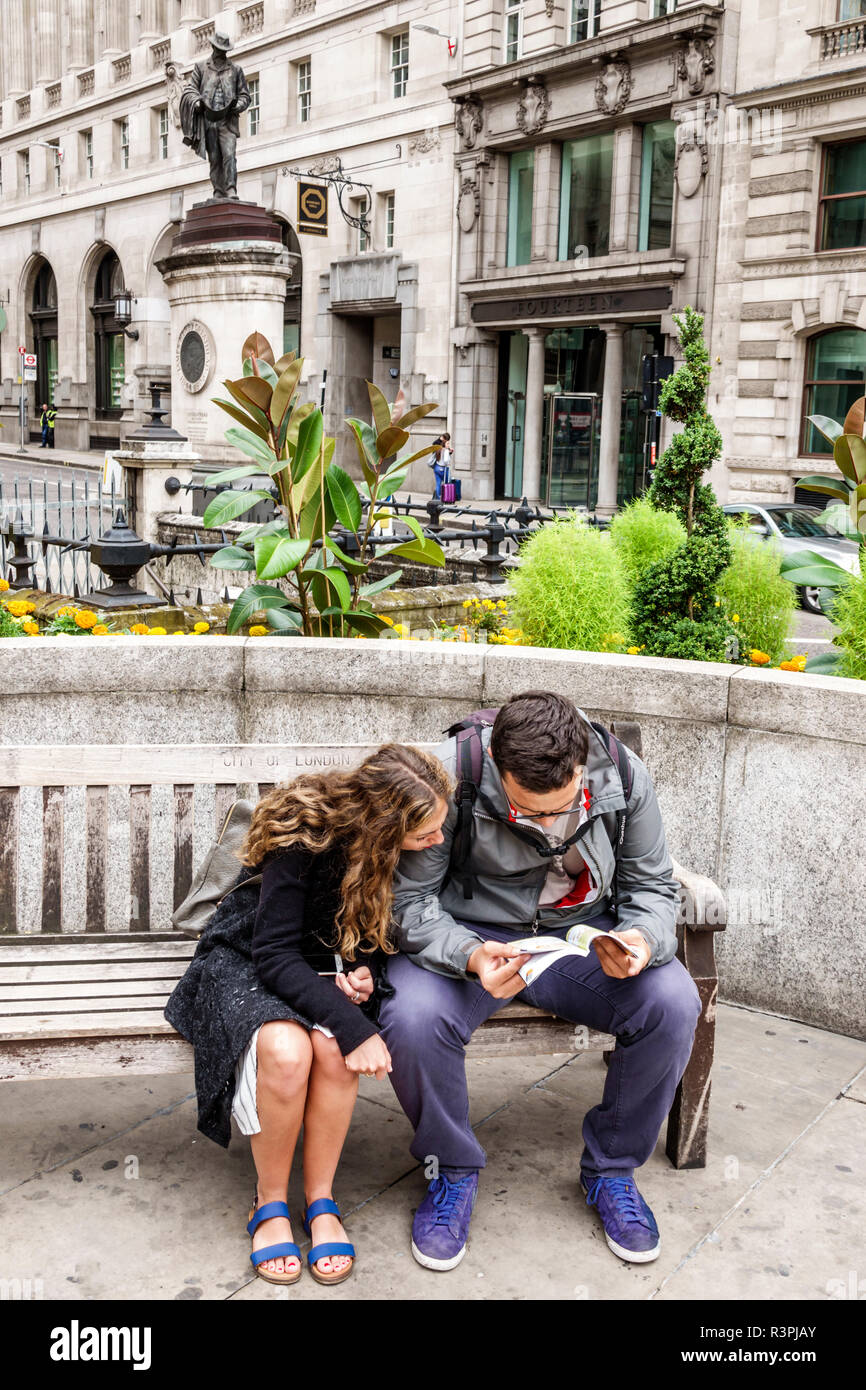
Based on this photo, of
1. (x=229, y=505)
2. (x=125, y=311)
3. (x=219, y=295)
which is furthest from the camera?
(x=125, y=311)

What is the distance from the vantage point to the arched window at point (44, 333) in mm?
50688

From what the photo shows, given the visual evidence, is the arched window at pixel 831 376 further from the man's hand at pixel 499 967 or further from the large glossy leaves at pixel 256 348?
the man's hand at pixel 499 967

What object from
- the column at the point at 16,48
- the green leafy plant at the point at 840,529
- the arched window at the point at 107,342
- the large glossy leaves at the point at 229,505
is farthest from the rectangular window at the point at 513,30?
the column at the point at 16,48

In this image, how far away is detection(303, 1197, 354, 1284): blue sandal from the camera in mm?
3115

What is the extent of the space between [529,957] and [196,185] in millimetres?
40902

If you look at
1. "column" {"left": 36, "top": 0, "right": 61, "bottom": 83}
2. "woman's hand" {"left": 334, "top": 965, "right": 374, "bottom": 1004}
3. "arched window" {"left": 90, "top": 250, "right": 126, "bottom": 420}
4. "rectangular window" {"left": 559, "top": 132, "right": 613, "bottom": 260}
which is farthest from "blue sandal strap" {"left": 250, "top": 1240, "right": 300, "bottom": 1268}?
"column" {"left": 36, "top": 0, "right": 61, "bottom": 83}

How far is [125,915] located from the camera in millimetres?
4297

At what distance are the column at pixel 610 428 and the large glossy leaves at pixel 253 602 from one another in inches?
884

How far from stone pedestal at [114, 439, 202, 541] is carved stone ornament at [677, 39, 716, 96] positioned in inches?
597

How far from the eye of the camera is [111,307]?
45.2 metres

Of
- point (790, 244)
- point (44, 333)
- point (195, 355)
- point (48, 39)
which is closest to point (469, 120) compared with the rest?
point (790, 244)

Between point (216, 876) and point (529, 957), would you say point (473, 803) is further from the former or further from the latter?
point (216, 876)

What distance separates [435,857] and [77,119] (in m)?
51.0
